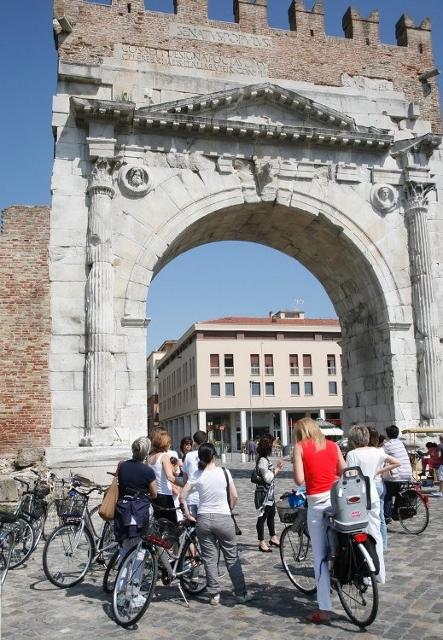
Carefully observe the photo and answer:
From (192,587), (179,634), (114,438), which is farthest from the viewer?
(114,438)

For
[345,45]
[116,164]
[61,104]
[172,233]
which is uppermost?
[345,45]

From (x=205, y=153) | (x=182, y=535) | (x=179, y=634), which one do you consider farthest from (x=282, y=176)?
(x=179, y=634)

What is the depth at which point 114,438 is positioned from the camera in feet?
44.3

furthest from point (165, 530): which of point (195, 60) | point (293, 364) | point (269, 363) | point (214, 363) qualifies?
point (293, 364)

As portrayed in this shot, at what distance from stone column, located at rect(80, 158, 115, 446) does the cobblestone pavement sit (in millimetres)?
6115

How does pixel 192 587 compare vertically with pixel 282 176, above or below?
below

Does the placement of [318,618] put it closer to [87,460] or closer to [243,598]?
[243,598]

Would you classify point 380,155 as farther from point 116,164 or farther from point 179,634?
point 179,634

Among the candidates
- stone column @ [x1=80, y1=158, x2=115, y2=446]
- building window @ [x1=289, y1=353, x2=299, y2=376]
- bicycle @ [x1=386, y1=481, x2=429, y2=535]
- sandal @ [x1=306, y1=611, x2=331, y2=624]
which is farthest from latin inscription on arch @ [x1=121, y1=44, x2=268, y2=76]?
building window @ [x1=289, y1=353, x2=299, y2=376]

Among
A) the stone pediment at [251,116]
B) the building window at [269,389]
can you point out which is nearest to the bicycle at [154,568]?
the stone pediment at [251,116]

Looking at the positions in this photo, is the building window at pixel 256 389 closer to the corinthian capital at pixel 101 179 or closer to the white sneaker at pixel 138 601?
the corinthian capital at pixel 101 179

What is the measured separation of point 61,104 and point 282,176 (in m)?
5.54

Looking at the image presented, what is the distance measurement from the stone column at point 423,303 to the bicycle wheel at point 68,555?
10.8 metres

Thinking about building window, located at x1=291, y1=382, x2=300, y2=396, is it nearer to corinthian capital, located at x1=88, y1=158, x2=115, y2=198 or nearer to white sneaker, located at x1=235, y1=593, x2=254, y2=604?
corinthian capital, located at x1=88, y1=158, x2=115, y2=198
